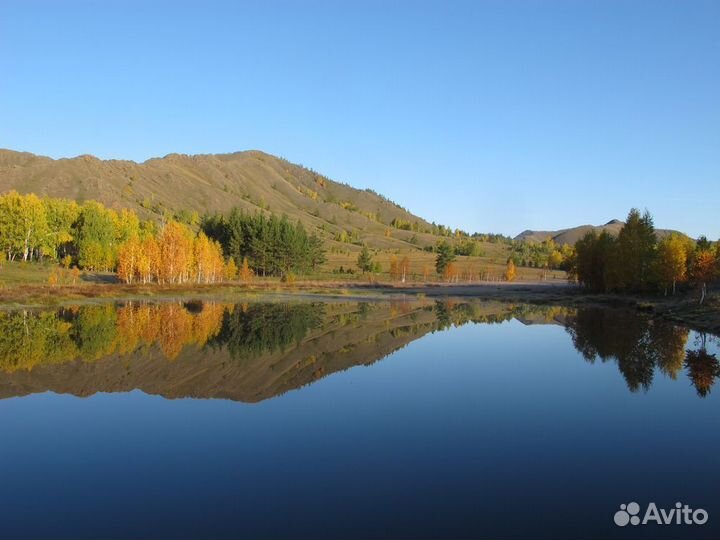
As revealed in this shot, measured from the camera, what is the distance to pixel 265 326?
156 ft

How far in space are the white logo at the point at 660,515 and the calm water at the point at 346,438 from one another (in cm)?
21

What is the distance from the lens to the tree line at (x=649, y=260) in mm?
72125

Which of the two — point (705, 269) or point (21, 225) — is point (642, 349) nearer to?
point (705, 269)

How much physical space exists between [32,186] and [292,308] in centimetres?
14849

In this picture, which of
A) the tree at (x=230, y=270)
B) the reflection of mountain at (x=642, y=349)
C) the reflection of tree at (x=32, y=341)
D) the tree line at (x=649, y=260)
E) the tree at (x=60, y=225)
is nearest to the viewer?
the reflection of mountain at (x=642, y=349)

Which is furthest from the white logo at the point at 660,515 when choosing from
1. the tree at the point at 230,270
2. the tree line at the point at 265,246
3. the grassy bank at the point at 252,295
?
the tree line at the point at 265,246

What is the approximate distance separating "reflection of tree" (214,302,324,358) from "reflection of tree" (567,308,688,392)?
20428mm

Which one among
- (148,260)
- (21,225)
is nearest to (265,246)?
(148,260)

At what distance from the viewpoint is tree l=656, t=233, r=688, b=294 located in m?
72.5

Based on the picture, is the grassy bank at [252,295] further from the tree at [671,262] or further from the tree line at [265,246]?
the tree line at [265,246]

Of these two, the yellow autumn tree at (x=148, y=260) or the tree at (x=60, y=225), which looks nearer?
the yellow autumn tree at (x=148, y=260)

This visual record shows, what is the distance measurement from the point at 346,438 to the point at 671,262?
69.1 meters

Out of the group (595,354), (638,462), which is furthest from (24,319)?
(638,462)

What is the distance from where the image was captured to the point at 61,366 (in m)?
29.2
